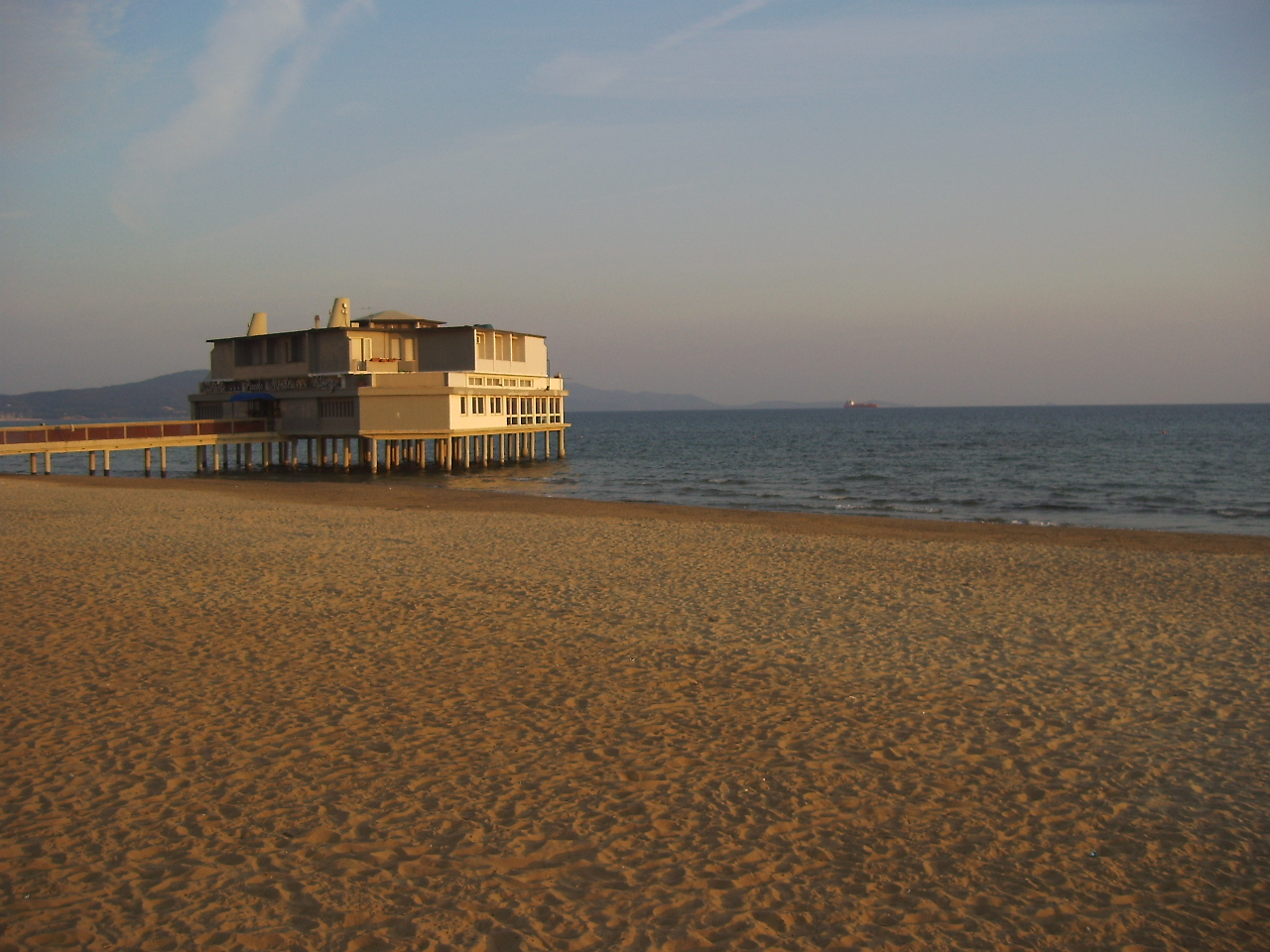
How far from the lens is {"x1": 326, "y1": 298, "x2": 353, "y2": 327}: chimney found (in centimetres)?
5031

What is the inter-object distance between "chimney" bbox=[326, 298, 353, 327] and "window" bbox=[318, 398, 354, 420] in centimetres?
574

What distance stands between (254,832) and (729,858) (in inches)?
106

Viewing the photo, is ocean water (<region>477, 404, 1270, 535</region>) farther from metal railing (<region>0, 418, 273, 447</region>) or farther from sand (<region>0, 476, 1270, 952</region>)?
sand (<region>0, 476, 1270, 952</region>)

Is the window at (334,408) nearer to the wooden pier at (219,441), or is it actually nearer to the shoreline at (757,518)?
the wooden pier at (219,441)

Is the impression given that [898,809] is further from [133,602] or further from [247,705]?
[133,602]

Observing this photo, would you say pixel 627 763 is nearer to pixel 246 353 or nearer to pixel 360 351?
pixel 360 351

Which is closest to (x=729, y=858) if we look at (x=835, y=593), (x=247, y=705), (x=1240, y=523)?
(x=247, y=705)

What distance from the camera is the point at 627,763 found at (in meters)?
6.75

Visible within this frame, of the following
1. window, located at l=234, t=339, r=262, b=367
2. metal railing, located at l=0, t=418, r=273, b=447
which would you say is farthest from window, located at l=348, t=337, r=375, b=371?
window, located at l=234, t=339, r=262, b=367

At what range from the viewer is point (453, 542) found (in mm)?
17766

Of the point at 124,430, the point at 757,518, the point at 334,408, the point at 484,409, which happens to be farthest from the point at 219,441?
the point at 757,518

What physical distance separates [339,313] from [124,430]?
12.8m

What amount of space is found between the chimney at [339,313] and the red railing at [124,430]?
6.33m

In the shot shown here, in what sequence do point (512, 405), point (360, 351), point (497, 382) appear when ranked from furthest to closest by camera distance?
point (512, 405)
point (497, 382)
point (360, 351)
